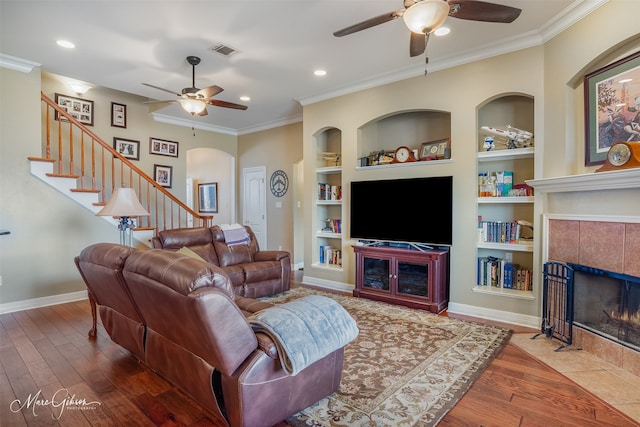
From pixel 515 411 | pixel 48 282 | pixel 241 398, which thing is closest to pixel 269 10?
pixel 241 398

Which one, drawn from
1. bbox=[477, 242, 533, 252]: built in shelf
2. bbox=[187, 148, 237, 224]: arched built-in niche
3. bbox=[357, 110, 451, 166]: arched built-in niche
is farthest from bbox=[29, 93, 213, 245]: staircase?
bbox=[477, 242, 533, 252]: built in shelf

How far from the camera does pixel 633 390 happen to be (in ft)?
7.10

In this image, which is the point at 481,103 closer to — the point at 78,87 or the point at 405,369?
the point at 405,369

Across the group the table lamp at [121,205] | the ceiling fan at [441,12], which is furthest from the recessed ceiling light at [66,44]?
the ceiling fan at [441,12]

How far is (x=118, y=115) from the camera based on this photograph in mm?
5625

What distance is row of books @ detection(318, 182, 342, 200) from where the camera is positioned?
5051 mm

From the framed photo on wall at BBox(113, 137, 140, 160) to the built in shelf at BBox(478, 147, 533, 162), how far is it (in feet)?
18.3

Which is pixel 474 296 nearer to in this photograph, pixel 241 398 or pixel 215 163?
pixel 241 398

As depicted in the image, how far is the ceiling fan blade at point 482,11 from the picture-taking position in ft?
6.94

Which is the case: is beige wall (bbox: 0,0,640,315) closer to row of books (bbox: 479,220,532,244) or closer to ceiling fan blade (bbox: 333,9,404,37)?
row of books (bbox: 479,220,532,244)

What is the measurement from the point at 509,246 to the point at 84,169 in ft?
20.0

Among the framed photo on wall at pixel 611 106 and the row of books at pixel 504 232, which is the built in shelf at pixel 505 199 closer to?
the row of books at pixel 504 232

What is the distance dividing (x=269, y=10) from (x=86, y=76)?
298 cm

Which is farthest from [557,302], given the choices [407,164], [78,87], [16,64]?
[78,87]
